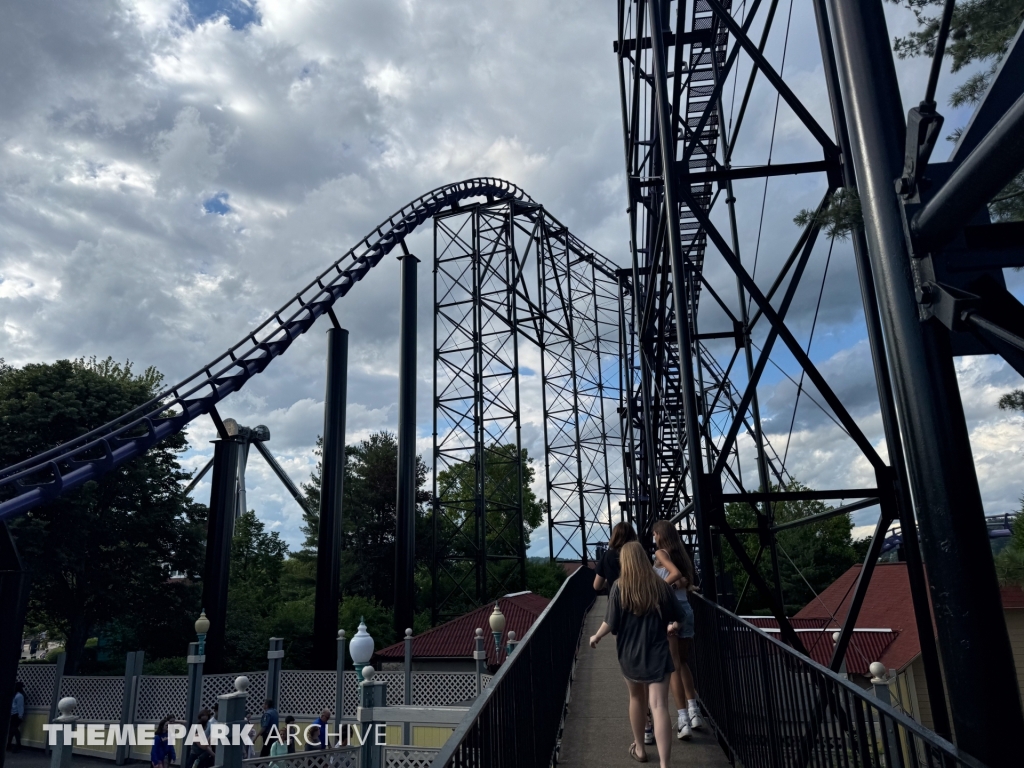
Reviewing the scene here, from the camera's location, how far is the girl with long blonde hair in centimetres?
395

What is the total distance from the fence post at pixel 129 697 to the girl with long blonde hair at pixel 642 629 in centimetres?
1347

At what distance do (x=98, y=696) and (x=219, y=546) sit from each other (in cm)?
380

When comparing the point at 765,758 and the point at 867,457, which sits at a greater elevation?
the point at 867,457

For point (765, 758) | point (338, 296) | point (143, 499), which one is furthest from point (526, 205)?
point (765, 758)

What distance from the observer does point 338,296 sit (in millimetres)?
20500

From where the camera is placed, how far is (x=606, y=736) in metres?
5.05

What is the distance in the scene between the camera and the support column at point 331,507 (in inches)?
672

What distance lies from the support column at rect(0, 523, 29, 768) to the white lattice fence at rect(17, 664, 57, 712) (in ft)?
17.2

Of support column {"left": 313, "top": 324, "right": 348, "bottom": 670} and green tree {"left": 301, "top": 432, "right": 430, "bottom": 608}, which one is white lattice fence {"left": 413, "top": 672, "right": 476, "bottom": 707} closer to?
support column {"left": 313, "top": 324, "right": 348, "bottom": 670}

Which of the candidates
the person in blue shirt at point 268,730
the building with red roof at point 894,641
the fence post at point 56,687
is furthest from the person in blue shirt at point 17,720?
the building with red roof at point 894,641

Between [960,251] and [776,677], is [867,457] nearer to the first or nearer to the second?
[776,677]

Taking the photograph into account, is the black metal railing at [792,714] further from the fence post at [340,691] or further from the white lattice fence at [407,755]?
the fence post at [340,691]

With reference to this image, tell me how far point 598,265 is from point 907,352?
95.5 ft

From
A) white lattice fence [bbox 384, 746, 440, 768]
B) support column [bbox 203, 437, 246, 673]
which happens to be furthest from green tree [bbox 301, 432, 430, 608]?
white lattice fence [bbox 384, 746, 440, 768]
